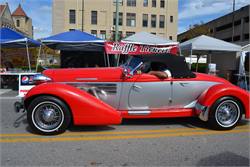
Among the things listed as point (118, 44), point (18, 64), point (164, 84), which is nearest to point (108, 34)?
point (18, 64)

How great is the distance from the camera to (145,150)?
4.38 metres

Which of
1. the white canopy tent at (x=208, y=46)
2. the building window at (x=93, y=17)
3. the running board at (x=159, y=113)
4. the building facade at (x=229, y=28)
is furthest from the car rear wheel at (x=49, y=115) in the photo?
the building window at (x=93, y=17)

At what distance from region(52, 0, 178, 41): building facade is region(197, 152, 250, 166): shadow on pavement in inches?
1974

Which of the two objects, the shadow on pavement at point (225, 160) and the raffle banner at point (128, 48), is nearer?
the shadow on pavement at point (225, 160)

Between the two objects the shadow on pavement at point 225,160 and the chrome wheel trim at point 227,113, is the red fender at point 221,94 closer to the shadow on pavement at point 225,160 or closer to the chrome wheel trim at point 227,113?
the chrome wheel trim at point 227,113

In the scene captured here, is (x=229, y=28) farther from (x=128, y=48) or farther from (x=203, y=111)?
(x=203, y=111)

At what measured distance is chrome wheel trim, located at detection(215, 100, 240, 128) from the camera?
5480 millimetres

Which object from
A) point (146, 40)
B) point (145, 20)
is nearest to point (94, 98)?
point (146, 40)

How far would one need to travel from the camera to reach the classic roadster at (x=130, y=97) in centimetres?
505

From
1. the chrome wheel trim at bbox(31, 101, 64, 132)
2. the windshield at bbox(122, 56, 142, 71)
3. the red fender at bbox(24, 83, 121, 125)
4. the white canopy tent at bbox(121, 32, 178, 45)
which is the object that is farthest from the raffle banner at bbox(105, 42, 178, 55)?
the chrome wheel trim at bbox(31, 101, 64, 132)

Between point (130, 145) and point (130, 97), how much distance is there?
1.15 meters

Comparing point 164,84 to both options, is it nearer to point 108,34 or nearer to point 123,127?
point 123,127

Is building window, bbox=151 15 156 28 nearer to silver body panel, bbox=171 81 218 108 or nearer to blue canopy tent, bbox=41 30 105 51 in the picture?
blue canopy tent, bbox=41 30 105 51

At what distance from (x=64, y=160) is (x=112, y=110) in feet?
4.75
